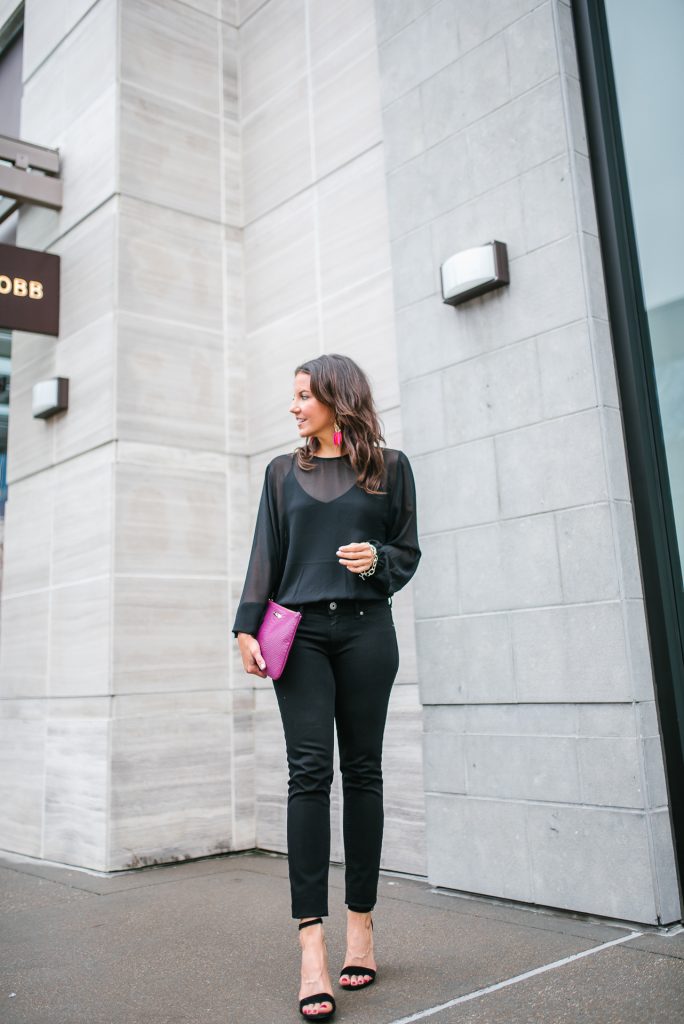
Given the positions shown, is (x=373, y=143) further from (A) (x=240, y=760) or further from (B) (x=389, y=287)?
(A) (x=240, y=760)

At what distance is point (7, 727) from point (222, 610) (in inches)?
52.6

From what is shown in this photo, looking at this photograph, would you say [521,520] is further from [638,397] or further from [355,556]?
[355,556]

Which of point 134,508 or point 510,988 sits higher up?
point 134,508

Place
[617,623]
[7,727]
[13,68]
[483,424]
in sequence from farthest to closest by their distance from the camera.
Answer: [13,68] < [7,727] < [483,424] < [617,623]

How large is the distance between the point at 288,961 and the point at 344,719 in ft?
2.43

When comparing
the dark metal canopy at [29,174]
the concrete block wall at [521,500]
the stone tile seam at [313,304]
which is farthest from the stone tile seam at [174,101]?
the concrete block wall at [521,500]

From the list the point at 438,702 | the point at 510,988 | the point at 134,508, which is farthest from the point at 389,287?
the point at 510,988

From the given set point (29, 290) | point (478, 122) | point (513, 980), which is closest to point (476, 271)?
point (478, 122)

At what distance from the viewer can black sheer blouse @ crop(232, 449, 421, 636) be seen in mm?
2363

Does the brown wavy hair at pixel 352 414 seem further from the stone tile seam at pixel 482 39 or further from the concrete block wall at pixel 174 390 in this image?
the stone tile seam at pixel 482 39

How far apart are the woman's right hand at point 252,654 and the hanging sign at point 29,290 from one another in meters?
2.87

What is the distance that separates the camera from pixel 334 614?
2338 mm

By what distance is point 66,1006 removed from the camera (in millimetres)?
2203

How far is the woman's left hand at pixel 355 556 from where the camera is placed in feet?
7.41
